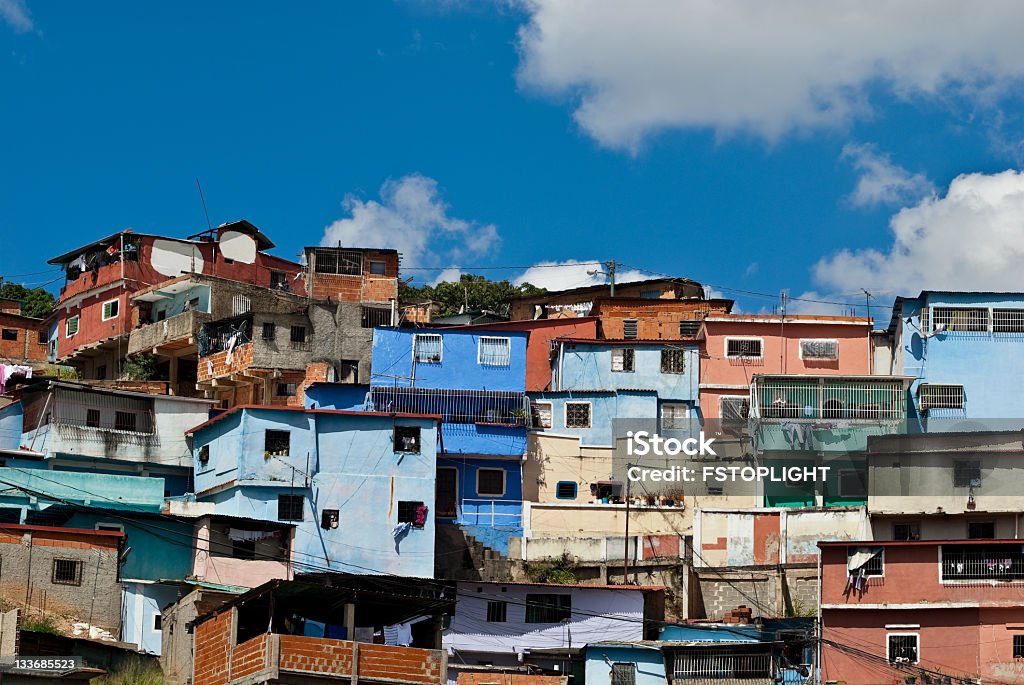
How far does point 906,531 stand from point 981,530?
85.3 inches

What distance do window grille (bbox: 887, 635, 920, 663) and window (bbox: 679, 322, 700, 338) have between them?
24.3 m

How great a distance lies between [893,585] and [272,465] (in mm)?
18894

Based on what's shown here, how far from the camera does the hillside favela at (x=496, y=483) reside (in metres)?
40.3

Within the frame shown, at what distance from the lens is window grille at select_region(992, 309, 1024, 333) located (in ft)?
194

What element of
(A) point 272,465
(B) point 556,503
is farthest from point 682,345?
(A) point 272,465

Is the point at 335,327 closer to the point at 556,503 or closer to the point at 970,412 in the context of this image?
the point at 556,503

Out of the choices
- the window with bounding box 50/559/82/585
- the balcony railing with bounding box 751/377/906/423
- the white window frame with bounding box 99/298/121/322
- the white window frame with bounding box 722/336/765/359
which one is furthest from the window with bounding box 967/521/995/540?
the white window frame with bounding box 99/298/121/322

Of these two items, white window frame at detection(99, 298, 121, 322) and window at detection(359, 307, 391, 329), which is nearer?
window at detection(359, 307, 391, 329)

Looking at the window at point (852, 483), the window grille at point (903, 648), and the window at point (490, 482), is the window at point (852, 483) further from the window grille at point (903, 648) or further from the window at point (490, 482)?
the window grille at point (903, 648)

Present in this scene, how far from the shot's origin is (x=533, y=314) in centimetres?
7069

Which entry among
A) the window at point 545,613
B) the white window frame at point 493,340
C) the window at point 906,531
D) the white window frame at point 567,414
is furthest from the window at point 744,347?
the window at point 545,613

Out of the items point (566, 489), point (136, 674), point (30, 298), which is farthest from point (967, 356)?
point (30, 298)

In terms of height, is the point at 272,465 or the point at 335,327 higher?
the point at 335,327

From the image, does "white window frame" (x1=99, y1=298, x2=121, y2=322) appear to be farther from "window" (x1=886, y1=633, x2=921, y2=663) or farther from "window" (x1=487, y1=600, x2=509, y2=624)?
"window" (x1=886, y1=633, x2=921, y2=663)
